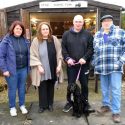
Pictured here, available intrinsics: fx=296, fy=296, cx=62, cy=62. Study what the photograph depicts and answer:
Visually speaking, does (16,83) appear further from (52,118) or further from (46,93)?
(52,118)

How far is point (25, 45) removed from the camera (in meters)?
5.34

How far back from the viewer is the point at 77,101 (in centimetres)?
534

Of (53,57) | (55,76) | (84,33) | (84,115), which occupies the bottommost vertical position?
(84,115)

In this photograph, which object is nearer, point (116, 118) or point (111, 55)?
point (111, 55)

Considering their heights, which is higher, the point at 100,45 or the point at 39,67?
the point at 100,45

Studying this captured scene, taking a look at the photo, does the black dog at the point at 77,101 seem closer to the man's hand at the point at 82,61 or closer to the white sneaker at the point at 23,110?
the man's hand at the point at 82,61

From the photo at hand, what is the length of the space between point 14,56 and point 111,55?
65.8 inches

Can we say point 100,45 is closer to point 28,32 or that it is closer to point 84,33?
point 84,33

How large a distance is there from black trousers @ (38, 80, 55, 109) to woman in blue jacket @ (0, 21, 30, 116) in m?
0.38

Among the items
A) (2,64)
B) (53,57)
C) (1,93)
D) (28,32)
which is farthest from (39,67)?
(28,32)

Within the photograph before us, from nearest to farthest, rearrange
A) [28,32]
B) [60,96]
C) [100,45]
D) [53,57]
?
1. [100,45]
2. [53,57]
3. [60,96]
4. [28,32]

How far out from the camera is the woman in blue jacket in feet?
16.9

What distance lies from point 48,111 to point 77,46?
1.42m

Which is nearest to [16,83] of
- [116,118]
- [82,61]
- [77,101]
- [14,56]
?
[14,56]
